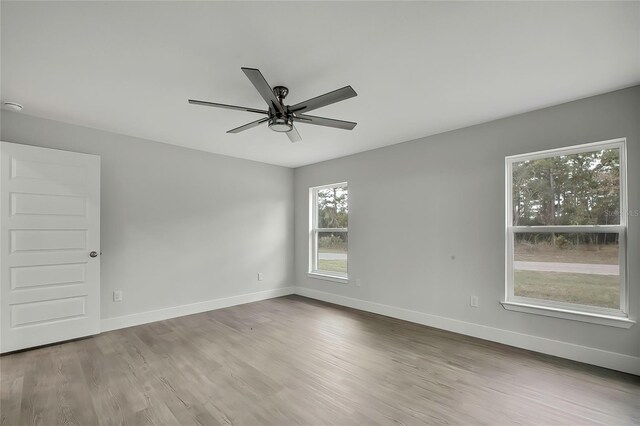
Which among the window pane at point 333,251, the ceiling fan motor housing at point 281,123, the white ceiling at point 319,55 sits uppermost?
the white ceiling at point 319,55

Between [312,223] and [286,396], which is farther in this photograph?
[312,223]

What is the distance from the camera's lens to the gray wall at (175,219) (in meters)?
3.74

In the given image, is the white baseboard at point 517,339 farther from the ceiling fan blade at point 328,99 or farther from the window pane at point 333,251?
the ceiling fan blade at point 328,99

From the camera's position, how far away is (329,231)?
17.7 feet

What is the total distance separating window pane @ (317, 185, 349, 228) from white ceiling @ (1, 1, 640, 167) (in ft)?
6.70

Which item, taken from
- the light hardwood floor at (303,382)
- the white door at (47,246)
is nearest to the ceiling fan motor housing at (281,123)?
the light hardwood floor at (303,382)

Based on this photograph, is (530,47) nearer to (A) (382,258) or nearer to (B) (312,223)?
(A) (382,258)

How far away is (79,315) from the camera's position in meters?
3.39

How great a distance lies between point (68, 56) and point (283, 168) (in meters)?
3.86

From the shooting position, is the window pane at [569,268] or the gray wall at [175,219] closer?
the window pane at [569,268]

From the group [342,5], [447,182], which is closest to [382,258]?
[447,182]

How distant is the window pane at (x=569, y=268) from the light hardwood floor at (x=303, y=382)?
64 centimetres

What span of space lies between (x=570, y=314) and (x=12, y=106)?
19.2 feet

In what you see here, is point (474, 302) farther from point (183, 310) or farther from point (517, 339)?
point (183, 310)
